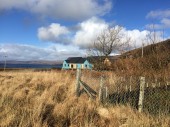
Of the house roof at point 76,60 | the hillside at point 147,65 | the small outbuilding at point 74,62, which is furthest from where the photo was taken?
the house roof at point 76,60

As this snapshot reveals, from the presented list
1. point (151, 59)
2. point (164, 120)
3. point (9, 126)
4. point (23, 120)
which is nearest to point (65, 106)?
point (23, 120)

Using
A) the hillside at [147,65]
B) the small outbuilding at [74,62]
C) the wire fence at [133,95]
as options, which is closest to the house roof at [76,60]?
the small outbuilding at [74,62]

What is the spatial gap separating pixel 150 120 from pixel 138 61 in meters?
16.0

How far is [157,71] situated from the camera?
Result: 1986 cm

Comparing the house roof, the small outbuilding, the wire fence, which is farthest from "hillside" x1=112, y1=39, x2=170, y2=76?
the house roof

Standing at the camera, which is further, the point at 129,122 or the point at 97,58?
the point at 97,58

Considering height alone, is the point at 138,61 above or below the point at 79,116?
above

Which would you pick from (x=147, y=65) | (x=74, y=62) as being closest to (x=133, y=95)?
(x=147, y=65)

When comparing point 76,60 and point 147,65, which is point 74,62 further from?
point 147,65

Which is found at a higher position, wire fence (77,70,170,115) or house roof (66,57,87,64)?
house roof (66,57,87,64)

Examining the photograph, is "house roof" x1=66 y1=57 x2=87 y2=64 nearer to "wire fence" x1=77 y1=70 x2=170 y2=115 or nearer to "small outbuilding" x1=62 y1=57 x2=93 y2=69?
"small outbuilding" x1=62 y1=57 x2=93 y2=69

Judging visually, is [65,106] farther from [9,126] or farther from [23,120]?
[9,126]

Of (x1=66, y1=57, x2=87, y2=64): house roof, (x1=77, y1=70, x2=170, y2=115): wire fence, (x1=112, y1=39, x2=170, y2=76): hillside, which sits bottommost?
(x1=77, y1=70, x2=170, y2=115): wire fence

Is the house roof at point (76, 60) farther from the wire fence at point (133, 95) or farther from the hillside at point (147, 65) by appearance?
the wire fence at point (133, 95)
